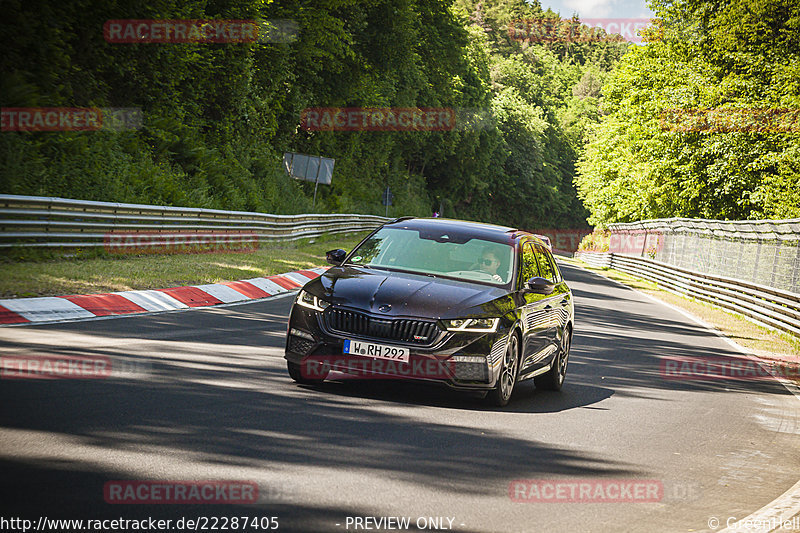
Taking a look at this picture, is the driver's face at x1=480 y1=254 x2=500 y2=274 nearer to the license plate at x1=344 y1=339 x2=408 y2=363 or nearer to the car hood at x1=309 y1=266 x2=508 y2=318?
the car hood at x1=309 y1=266 x2=508 y2=318

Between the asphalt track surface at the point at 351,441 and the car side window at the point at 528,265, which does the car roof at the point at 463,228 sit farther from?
the asphalt track surface at the point at 351,441

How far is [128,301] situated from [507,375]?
6.70m

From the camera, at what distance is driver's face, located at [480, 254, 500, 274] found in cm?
903

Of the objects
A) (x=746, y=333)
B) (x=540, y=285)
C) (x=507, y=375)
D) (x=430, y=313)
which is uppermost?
(x=540, y=285)

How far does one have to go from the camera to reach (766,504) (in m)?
6.04

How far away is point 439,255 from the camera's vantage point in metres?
9.15

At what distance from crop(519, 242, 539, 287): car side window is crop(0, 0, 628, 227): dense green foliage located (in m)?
12.0

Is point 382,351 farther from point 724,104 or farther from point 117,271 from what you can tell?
point 724,104

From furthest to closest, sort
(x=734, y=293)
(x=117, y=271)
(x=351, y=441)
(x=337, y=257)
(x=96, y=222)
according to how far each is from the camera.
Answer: (x=734, y=293)
(x=96, y=222)
(x=117, y=271)
(x=337, y=257)
(x=351, y=441)

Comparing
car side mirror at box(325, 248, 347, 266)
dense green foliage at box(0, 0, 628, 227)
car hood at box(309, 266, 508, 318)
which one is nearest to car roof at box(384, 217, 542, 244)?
car side mirror at box(325, 248, 347, 266)

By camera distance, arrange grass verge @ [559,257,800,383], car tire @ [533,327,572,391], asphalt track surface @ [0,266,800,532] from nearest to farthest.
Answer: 1. asphalt track surface @ [0,266,800,532]
2. car tire @ [533,327,572,391]
3. grass verge @ [559,257,800,383]

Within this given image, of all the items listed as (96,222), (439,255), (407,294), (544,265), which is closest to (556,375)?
(544,265)

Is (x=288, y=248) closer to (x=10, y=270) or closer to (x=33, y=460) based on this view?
(x=10, y=270)

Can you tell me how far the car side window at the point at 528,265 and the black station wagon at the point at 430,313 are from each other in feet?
0.08
